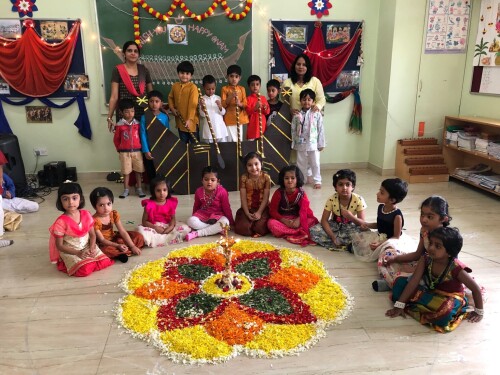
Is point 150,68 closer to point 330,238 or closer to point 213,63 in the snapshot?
point 213,63

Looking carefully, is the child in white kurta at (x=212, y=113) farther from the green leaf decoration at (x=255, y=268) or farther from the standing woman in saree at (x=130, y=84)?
the green leaf decoration at (x=255, y=268)

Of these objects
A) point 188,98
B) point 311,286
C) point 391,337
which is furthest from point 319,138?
point 391,337

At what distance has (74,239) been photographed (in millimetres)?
3104

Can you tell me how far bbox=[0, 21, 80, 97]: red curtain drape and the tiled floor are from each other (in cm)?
257

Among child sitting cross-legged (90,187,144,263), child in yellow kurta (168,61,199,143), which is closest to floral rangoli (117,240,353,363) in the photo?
child sitting cross-legged (90,187,144,263)

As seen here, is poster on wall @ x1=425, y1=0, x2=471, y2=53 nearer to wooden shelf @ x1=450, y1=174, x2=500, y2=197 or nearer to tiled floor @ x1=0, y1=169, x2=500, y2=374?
wooden shelf @ x1=450, y1=174, x2=500, y2=197

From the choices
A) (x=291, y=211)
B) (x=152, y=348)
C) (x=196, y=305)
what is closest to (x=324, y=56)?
(x=291, y=211)

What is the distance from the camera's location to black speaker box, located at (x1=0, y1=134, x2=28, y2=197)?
16.0 ft

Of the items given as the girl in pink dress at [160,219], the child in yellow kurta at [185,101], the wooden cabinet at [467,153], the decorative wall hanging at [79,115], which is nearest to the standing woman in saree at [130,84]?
the child in yellow kurta at [185,101]

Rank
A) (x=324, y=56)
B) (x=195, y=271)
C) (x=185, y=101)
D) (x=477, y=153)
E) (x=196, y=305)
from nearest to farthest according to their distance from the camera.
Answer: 1. (x=196, y=305)
2. (x=195, y=271)
3. (x=185, y=101)
4. (x=477, y=153)
5. (x=324, y=56)

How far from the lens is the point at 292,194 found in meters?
3.72

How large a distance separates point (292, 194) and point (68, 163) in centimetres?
343

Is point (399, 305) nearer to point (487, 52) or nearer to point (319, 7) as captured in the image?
point (487, 52)

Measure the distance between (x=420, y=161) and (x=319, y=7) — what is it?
8.01ft
